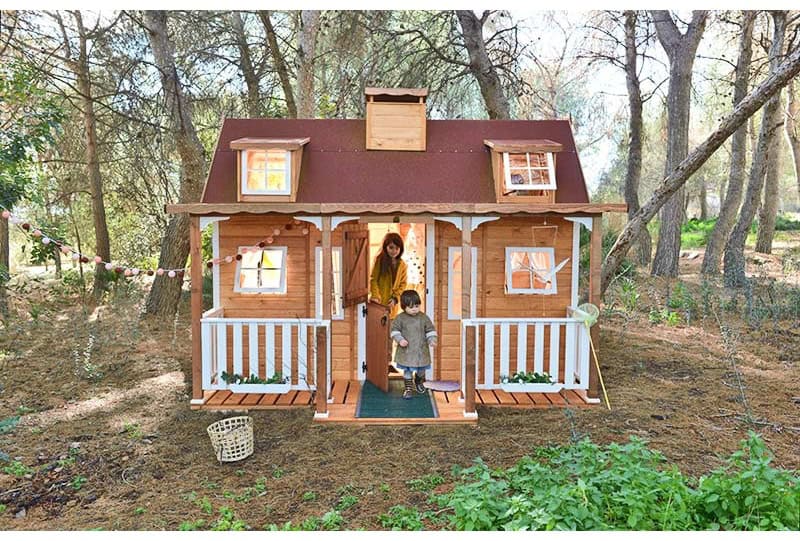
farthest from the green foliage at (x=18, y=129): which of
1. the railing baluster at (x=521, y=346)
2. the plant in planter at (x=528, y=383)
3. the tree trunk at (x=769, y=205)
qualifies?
the tree trunk at (x=769, y=205)

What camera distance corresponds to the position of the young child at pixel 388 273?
870 centimetres

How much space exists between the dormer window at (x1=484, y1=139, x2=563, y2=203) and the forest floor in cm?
261

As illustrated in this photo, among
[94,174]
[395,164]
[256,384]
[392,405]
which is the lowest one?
[392,405]

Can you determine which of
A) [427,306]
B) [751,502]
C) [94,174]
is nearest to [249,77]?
[94,174]

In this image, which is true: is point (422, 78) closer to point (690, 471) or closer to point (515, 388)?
point (515, 388)

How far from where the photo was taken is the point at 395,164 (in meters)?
8.49

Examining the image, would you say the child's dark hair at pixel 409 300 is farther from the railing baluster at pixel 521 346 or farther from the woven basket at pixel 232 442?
the woven basket at pixel 232 442

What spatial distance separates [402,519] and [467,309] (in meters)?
2.95

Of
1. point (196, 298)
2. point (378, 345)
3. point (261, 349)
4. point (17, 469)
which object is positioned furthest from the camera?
point (261, 349)

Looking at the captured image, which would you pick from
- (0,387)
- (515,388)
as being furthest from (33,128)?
(515,388)

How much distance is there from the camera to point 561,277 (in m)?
8.61

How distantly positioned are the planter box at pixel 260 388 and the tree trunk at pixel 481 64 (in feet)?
25.9

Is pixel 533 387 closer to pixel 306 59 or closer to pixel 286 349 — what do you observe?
pixel 286 349
